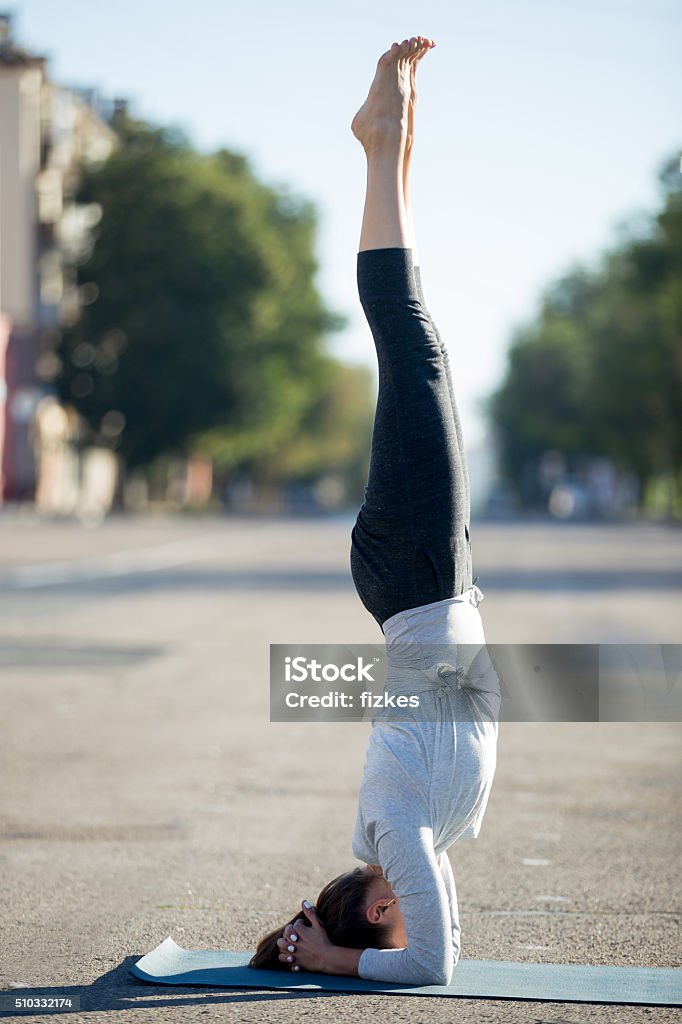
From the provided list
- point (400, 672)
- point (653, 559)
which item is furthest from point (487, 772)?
point (653, 559)

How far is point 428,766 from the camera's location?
4336 millimetres

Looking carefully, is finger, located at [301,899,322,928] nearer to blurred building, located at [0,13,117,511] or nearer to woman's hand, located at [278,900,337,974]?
A: woman's hand, located at [278,900,337,974]

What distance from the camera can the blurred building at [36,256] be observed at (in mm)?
61312

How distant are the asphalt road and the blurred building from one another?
44809 millimetres

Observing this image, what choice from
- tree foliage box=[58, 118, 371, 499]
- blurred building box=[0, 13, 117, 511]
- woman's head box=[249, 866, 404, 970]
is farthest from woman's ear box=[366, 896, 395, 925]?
tree foliage box=[58, 118, 371, 499]

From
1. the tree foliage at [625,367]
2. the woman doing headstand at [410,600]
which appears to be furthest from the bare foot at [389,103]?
the tree foliage at [625,367]

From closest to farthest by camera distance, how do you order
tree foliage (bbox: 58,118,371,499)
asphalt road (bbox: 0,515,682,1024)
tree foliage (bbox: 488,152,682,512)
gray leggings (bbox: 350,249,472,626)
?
gray leggings (bbox: 350,249,472,626) → asphalt road (bbox: 0,515,682,1024) → tree foliage (bbox: 58,118,371,499) → tree foliage (bbox: 488,152,682,512)

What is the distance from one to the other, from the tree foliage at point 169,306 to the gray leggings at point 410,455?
6104 cm

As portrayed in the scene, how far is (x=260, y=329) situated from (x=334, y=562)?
35.6 metres

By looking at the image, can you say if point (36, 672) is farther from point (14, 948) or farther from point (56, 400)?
point (56, 400)

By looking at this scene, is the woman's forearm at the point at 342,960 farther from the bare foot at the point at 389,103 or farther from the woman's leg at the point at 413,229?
the bare foot at the point at 389,103

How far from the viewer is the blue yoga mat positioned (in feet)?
14.3

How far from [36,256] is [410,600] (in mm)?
62977

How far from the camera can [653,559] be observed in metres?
36.7
